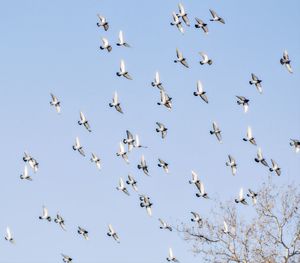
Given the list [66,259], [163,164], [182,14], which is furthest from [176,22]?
[66,259]

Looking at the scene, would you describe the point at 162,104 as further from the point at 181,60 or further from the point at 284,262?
the point at 284,262

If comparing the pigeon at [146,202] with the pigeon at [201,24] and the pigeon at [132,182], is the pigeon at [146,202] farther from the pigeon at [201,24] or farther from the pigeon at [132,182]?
the pigeon at [201,24]

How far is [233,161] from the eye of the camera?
54.4 m

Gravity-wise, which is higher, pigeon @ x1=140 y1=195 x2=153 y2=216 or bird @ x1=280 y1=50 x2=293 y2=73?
bird @ x1=280 y1=50 x2=293 y2=73

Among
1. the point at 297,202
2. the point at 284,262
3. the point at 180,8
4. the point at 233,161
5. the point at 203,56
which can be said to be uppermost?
the point at 180,8

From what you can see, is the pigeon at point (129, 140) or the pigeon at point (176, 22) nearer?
the pigeon at point (176, 22)

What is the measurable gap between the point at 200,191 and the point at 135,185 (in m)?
3.59

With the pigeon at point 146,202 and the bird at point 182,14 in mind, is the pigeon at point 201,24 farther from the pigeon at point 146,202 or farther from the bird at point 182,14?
the pigeon at point 146,202

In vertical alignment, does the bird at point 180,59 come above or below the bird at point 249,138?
above

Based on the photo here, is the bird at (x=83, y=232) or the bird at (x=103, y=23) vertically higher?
the bird at (x=103, y=23)

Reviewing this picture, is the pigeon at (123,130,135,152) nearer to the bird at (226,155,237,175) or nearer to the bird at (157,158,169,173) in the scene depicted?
the bird at (157,158,169,173)

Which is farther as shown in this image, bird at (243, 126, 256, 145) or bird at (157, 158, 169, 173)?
bird at (157, 158, 169, 173)

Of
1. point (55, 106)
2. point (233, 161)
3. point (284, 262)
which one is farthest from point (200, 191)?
point (55, 106)

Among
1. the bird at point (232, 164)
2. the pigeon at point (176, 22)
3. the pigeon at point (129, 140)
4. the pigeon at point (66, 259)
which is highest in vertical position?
the pigeon at point (176, 22)
